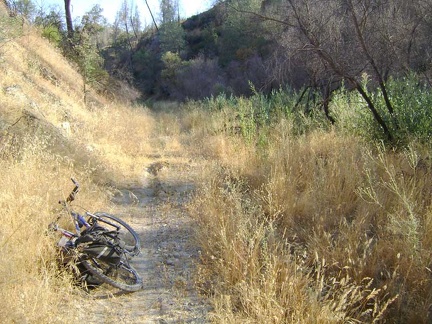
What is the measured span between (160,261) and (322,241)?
1.63 meters

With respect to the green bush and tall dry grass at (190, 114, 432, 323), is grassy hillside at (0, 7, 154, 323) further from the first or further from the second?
the green bush

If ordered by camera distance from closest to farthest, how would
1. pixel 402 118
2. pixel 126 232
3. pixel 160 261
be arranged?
pixel 160 261 → pixel 126 232 → pixel 402 118

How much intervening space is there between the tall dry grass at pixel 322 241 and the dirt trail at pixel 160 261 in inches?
8.0

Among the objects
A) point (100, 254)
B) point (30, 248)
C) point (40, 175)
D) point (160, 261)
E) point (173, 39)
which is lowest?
point (160, 261)

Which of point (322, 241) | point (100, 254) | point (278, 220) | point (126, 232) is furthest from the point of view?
point (126, 232)

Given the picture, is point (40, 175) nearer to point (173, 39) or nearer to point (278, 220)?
point (278, 220)

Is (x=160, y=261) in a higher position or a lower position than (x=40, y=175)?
lower

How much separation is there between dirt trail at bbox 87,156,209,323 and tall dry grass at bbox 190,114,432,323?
20cm

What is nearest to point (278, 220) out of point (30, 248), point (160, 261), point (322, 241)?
point (322, 241)

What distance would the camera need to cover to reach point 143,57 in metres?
37.6

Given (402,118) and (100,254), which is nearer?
(100,254)

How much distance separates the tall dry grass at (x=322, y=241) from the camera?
8.38 feet

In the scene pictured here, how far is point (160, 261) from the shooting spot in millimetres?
3836

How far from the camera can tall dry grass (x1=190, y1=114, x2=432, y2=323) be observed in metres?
2.55
